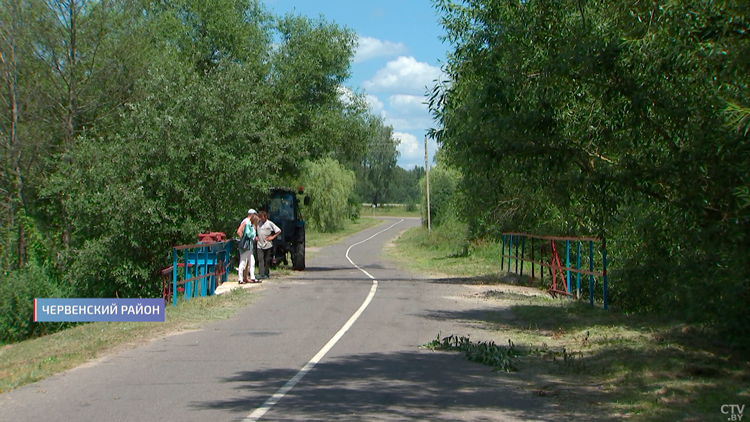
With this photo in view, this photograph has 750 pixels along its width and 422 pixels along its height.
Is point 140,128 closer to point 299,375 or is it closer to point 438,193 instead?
point 299,375

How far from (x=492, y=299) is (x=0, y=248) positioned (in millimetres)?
18245

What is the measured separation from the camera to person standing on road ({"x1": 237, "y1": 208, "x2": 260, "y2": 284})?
19844 millimetres

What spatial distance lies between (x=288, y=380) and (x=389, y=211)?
141 metres

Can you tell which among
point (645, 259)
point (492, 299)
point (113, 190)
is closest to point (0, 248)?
point (113, 190)

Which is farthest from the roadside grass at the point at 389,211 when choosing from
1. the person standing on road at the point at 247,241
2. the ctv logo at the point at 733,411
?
the ctv logo at the point at 733,411

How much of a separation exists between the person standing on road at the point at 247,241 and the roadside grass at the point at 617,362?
6876mm

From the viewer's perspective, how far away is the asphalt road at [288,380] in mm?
7008

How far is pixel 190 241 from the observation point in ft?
70.0

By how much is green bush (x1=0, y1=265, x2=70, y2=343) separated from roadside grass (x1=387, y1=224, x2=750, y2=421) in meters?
13.5

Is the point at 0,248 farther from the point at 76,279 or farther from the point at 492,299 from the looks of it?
the point at 492,299

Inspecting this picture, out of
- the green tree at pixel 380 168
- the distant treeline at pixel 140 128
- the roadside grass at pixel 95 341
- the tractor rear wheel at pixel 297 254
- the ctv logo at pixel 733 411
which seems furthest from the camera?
the green tree at pixel 380 168

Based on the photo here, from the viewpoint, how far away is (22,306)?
2161 cm

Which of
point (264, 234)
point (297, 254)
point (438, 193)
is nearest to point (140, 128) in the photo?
point (264, 234)

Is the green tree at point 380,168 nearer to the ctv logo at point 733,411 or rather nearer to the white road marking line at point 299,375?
the white road marking line at point 299,375
